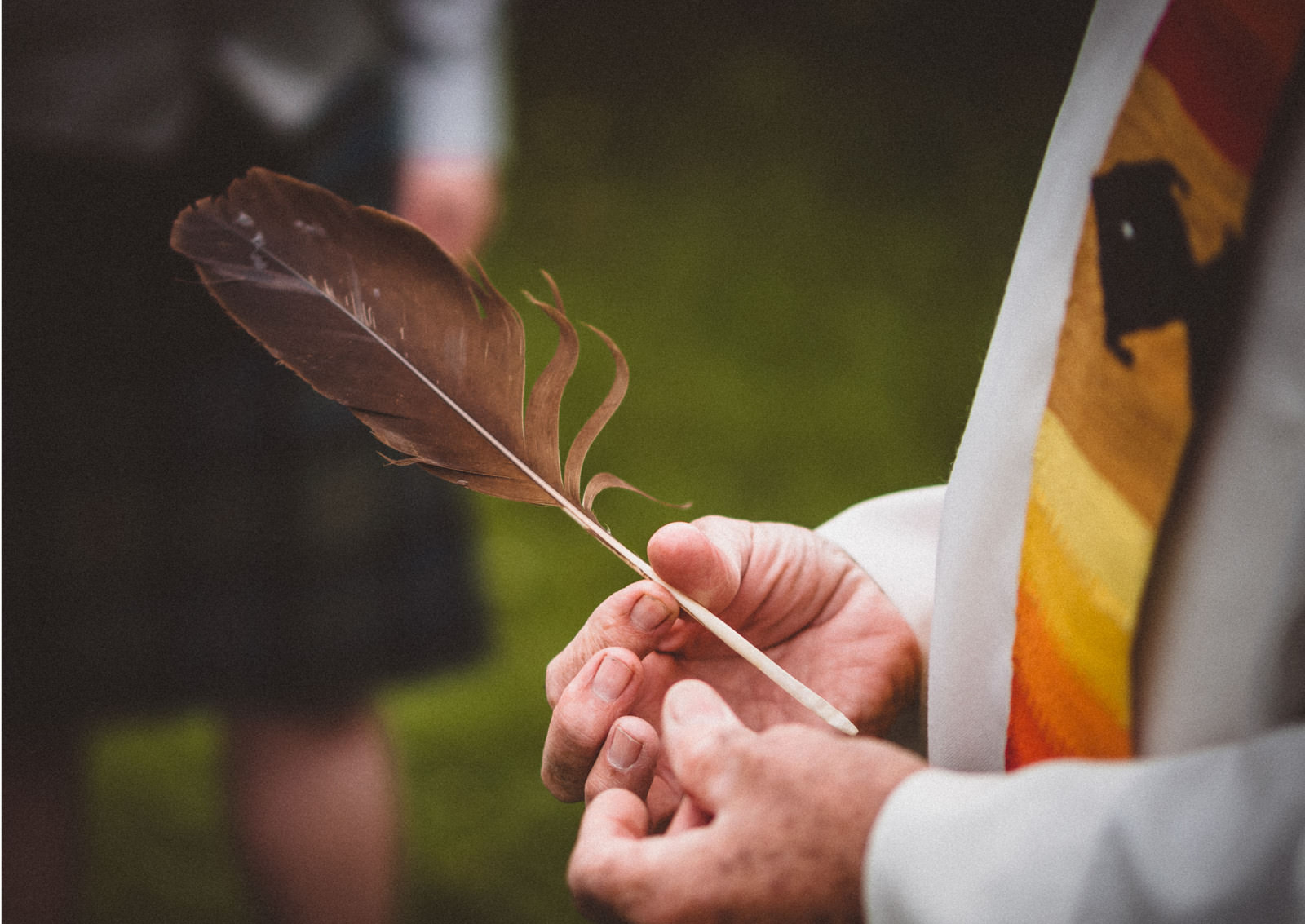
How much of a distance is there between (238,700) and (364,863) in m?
0.31

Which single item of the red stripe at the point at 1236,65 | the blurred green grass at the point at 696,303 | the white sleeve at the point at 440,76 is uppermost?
the red stripe at the point at 1236,65

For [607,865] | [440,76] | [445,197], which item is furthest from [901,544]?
[440,76]

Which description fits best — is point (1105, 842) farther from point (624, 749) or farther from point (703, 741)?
point (624, 749)

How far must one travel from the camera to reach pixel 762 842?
1.90ft

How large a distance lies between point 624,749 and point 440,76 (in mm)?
1094

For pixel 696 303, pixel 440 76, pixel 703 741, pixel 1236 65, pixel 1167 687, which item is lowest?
pixel 696 303

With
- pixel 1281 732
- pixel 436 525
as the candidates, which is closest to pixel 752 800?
pixel 1281 732

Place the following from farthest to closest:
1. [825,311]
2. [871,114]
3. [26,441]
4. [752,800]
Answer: [871,114] < [825,311] < [26,441] < [752,800]

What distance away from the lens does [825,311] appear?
3.44m

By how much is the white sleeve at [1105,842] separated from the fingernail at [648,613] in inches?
11.2

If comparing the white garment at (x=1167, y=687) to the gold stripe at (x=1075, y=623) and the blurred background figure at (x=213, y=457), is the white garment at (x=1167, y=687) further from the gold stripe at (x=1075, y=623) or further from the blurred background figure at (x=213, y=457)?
the blurred background figure at (x=213, y=457)

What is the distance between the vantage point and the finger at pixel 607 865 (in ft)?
1.98

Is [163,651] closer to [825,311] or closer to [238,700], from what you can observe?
[238,700]

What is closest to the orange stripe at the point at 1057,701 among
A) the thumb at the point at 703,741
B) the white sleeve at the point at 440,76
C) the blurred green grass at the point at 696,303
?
the thumb at the point at 703,741
